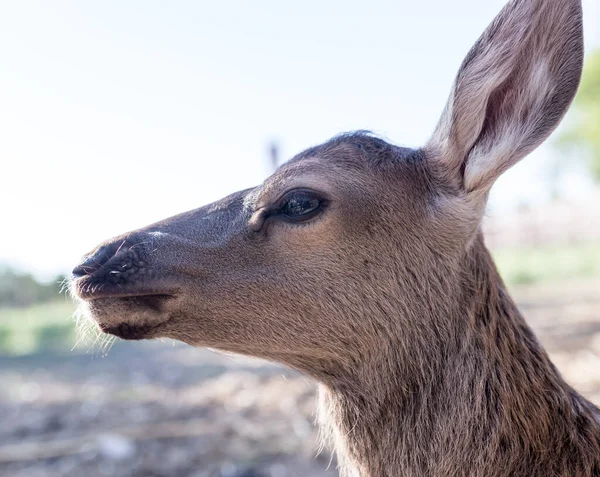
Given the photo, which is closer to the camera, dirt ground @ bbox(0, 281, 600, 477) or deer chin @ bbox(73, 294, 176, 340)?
deer chin @ bbox(73, 294, 176, 340)

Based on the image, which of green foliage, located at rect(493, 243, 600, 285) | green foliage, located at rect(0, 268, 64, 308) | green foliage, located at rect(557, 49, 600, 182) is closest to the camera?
green foliage, located at rect(0, 268, 64, 308)

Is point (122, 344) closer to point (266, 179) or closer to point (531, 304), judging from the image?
point (531, 304)

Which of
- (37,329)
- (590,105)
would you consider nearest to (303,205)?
(37,329)

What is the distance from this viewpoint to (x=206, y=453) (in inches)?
219

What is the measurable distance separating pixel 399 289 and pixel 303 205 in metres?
0.52

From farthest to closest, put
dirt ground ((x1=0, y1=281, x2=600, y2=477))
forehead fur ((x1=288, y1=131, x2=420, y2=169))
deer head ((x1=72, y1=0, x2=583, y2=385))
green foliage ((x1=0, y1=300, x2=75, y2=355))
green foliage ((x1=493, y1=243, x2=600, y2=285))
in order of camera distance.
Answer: green foliage ((x1=493, y1=243, x2=600, y2=285)) < green foliage ((x1=0, y1=300, x2=75, y2=355)) < dirt ground ((x1=0, y1=281, x2=600, y2=477)) < forehead fur ((x1=288, y1=131, x2=420, y2=169)) < deer head ((x1=72, y1=0, x2=583, y2=385))

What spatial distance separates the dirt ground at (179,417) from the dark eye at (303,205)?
85 cm

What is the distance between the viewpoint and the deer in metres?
2.31

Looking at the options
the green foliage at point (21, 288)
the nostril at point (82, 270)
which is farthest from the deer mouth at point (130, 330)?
the green foliage at point (21, 288)

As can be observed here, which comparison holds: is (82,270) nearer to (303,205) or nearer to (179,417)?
(303,205)

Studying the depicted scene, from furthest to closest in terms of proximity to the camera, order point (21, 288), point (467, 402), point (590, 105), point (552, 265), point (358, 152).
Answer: point (552, 265) < point (590, 105) < point (21, 288) < point (358, 152) < point (467, 402)

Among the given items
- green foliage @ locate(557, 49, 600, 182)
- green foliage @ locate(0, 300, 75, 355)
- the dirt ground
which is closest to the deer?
the dirt ground

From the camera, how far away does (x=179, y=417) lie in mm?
7000

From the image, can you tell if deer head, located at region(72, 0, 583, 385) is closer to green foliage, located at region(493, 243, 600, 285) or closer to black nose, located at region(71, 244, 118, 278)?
black nose, located at region(71, 244, 118, 278)
